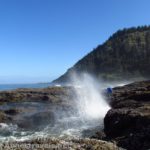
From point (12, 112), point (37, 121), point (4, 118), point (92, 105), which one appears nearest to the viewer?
point (37, 121)

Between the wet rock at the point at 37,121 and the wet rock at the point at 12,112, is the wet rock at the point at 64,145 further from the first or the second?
the wet rock at the point at 12,112

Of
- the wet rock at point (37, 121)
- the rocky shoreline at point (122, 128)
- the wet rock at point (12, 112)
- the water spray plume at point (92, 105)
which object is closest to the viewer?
the rocky shoreline at point (122, 128)

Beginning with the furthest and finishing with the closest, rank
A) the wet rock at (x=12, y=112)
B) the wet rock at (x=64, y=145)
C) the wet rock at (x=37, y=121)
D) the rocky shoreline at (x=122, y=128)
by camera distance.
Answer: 1. the wet rock at (x=12, y=112)
2. the wet rock at (x=37, y=121)
3. the rocky shoreline at (x=122, y=128)
4. the wet rock at (x=64, y=145)

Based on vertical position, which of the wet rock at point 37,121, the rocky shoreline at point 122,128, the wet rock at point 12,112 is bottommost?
the wet rock at point 37,121

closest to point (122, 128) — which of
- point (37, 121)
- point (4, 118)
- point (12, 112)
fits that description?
point (37, 121)

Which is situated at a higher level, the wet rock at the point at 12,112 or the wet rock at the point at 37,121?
the wet rock at the point at 12,112

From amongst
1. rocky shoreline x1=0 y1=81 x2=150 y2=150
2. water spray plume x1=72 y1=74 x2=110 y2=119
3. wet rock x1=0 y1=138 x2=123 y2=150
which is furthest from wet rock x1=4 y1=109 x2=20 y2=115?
wet rock x1=0 y1=138 x2=123 y2=150

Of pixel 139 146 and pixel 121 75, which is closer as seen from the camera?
pixel 139 146

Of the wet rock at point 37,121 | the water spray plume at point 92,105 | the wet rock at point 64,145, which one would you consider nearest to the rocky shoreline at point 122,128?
the wet rock at point 64,145

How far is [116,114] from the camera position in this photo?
81.3ft

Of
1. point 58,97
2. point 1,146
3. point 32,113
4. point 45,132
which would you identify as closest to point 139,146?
point 1,146

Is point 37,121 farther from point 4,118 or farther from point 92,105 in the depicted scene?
point 92,105

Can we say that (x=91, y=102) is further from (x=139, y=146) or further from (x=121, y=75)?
(x=121, y=75)

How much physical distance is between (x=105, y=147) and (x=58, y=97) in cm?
4703
